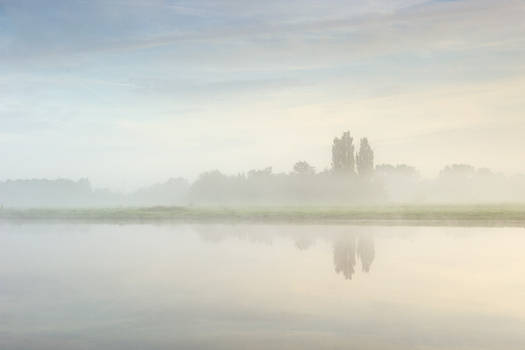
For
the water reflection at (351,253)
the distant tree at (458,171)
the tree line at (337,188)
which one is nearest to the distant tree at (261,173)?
the tree line at (337,188)

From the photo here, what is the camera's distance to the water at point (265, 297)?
1122 centimetres

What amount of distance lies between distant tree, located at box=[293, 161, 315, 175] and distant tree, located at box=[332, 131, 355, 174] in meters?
9.91

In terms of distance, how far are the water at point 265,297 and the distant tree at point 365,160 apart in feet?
205

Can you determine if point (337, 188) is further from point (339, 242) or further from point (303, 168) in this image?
point (339, 242)

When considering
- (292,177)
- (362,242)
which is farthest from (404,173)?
(362,242)

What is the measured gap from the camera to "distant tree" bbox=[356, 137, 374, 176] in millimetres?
90312

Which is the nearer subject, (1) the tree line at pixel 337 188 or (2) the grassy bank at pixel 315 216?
(2) the grassy bank at pixel 315 216

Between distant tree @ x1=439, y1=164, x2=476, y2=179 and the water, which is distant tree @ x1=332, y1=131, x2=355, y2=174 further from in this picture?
the water

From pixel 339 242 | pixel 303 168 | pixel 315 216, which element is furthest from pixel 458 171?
pixel 339 242

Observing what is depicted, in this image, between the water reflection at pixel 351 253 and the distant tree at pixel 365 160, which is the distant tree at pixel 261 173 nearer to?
the distant tree at pixel 365 160

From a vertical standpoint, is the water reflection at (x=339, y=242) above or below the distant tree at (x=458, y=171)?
below

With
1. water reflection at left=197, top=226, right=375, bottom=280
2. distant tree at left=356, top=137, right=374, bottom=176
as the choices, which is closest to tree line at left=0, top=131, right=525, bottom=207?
distant tree at left=356, top=137, right=374, bottom=176

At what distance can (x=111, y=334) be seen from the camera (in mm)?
11492

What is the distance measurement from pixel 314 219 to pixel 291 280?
3512 cm
